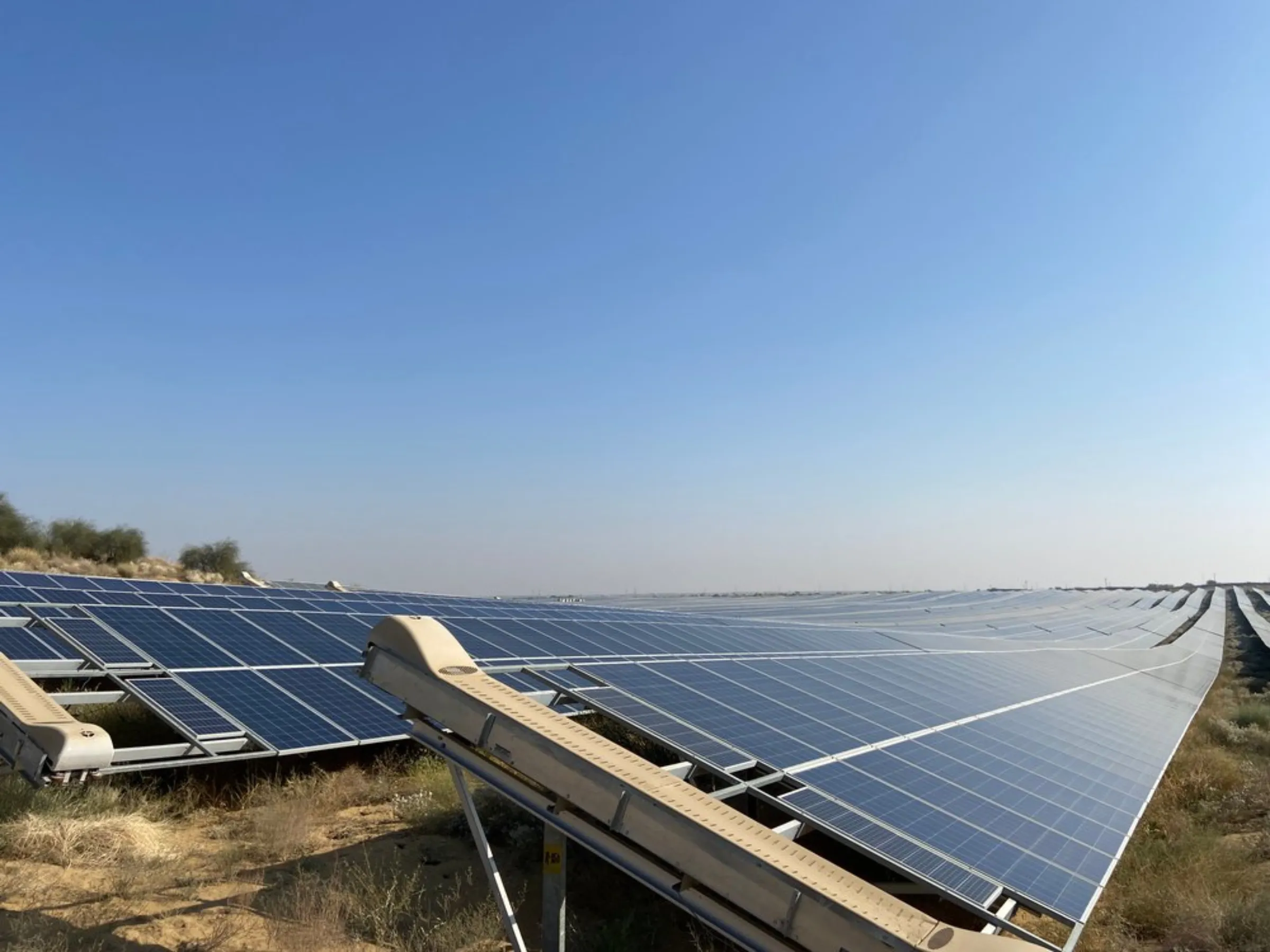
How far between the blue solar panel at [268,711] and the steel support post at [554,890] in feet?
18.3

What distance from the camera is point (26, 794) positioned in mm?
10109

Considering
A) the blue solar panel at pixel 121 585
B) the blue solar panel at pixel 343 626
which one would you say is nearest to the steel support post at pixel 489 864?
the blue solar panel at pixel 343 626

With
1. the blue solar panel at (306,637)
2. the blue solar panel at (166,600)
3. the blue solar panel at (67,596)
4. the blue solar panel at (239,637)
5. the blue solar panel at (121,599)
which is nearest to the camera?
the blue solar panel at (239,637)

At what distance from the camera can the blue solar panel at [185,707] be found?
35.1ft

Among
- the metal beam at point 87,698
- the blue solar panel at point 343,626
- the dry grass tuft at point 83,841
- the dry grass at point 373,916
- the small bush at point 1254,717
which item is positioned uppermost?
the blue solar panel at point 343,626

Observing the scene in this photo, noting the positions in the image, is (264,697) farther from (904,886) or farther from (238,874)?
(904,886)

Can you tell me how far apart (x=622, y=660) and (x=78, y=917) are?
961 centimetres

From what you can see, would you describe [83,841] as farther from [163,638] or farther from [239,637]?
[239,637]

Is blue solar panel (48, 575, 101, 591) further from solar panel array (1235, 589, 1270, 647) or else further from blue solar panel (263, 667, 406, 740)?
solar panel array (1235, 589, 1270, 647)

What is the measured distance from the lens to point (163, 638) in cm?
1410

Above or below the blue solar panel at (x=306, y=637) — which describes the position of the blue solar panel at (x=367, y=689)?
below

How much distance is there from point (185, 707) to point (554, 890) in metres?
7.04

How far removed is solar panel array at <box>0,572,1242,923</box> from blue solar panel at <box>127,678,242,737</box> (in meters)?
0.04

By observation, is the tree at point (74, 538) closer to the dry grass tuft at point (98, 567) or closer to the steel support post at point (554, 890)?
the dry grass tuft at point (98, 567)
